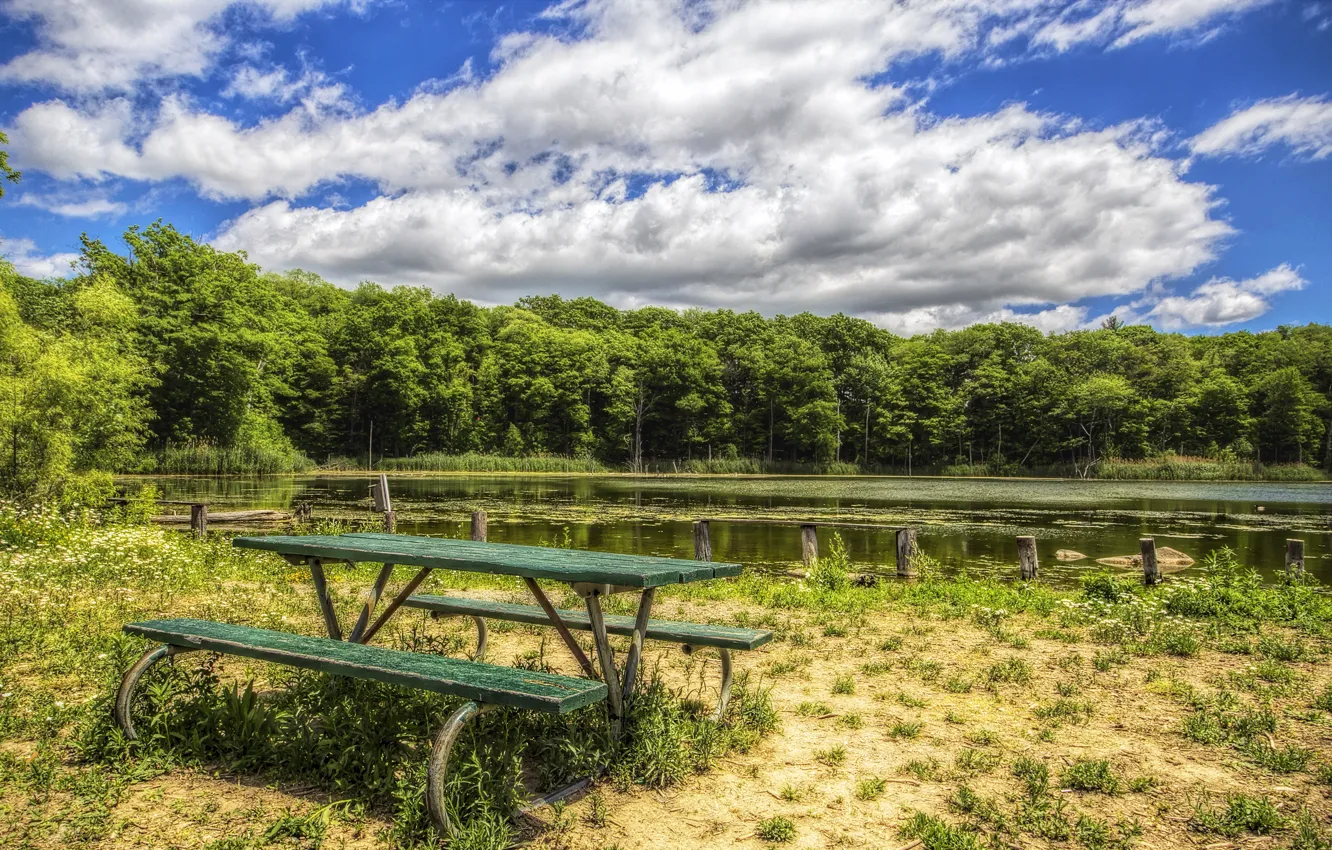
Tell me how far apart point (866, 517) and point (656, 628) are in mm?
20022

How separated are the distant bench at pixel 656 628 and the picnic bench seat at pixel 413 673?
87 cm

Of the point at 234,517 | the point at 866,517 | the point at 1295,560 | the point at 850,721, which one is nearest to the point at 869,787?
the point at 850,721

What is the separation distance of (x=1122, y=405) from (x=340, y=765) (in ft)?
241

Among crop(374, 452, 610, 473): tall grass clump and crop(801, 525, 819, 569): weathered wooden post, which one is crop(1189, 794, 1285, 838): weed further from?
crop(374, 452, 610, 473): tall grass clump

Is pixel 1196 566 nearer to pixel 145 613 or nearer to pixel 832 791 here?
pixel 832 791

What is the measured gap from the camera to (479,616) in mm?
5203

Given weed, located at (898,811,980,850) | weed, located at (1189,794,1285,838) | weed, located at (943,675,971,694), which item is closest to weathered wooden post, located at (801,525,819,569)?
weed, located at (943,675,971,694)

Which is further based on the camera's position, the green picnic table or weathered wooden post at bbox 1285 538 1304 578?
weathered wooden post at bbox 1285 538 1304 578

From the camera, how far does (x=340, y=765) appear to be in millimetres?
3619

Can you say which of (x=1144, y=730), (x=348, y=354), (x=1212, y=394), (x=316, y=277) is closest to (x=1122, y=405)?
(x=1212, y=394)

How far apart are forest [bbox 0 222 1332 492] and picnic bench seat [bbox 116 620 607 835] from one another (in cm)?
5071

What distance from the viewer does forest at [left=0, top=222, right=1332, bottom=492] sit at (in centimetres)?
6259

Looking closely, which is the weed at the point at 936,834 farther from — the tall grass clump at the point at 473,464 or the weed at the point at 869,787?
the tall grass clump at the point at 473,464

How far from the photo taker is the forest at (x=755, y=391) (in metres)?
62.6
